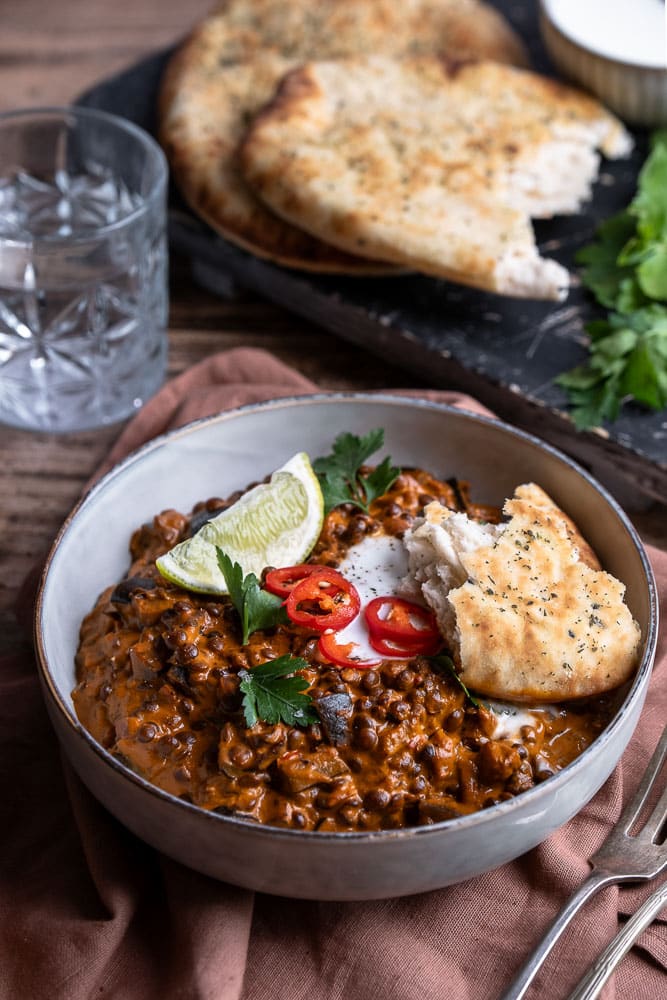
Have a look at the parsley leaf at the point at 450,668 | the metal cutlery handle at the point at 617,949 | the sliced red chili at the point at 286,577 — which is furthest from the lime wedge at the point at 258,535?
the metal cutlery handle at the point at 617,949

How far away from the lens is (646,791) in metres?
3.36

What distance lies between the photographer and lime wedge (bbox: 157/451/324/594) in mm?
3350

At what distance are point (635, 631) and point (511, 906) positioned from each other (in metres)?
0.84

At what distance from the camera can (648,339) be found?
468 centimetres

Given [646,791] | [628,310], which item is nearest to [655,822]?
[646,791]

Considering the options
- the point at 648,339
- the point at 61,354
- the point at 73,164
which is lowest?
the point at 61,354

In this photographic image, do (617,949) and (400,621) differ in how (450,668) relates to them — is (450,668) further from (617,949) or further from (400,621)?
(617,949)

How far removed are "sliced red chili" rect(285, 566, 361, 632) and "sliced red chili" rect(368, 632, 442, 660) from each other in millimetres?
106

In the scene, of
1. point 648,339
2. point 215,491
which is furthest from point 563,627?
point 648,339

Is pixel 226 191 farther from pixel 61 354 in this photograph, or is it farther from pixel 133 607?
pixel 133 607

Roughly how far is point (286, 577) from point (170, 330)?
2.61 m

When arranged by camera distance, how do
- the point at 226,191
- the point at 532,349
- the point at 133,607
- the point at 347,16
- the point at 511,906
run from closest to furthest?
the point at 511,906
the point at 133,607
the point at 532,349
the point at 226,191
the point at 347,16

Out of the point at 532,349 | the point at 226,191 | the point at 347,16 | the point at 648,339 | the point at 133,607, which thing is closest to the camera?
the point at 133,607

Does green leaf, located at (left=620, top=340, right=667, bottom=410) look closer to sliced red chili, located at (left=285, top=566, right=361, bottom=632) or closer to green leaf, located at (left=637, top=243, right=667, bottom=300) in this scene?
green leaf, located at (left=637, top=243, right=667, bottom=300)
